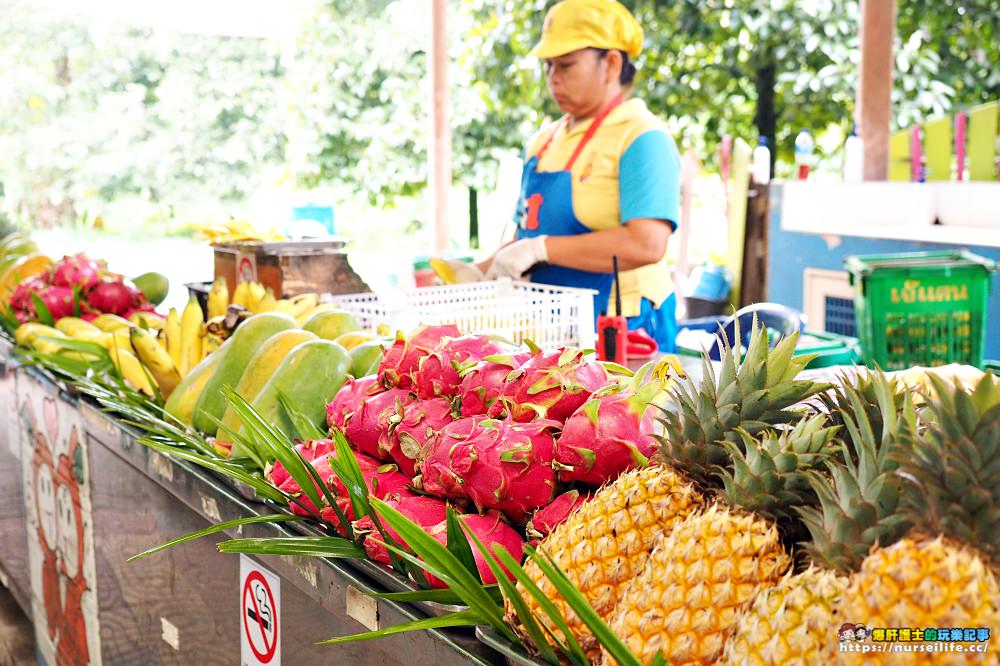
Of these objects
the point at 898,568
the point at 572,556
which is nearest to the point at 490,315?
the point at 572,556

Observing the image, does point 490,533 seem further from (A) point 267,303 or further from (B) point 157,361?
(A) point 267,303

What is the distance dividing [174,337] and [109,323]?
0.50 m

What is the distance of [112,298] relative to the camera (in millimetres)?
2898

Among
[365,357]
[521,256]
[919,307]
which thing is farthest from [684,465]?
[919,307]

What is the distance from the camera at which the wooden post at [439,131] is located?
6.26 metres

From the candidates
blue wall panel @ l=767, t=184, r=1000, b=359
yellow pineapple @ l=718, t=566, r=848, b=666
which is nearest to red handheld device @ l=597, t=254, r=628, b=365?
yellow pineapple @ l=718, t=566, r=848, b=666

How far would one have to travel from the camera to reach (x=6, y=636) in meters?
3.23

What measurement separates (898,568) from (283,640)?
3.15ft

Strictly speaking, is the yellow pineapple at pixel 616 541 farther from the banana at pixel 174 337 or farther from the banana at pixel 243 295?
the banana at pixel 243 295

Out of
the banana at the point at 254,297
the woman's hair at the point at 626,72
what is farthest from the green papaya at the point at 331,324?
the woman's hair at the point at 626,72

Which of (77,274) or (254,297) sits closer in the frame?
(254,297)

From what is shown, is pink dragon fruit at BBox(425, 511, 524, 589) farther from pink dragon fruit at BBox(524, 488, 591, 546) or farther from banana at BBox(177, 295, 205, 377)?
banana at BBox(177, 295, 205, 377)

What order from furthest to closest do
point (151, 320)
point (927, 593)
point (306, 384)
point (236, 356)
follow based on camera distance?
point (151, 320) < point (236, 356) < point (306, 384) < point (927, 593)

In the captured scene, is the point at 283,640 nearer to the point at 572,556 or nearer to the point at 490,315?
the point at 572,556
